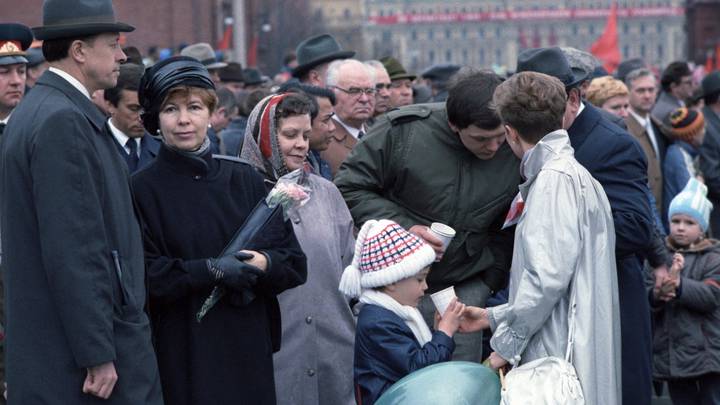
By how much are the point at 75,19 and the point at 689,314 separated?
15.1 feet

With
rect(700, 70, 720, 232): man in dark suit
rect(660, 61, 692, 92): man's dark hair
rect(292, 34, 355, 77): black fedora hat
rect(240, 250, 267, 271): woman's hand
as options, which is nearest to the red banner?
rect(660, 61, 692, 92): man's dark hair

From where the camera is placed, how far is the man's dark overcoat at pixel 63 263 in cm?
456

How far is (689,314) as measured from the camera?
8.16 m

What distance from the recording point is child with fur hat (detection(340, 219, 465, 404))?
17.7ft

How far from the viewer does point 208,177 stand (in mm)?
5344

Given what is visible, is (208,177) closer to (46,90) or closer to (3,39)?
(46,90)

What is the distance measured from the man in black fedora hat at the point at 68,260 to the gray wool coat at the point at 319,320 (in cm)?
126

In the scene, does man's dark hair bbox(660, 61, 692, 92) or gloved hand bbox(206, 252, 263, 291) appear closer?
gloved hand bbox(206, 252, 263, 291)

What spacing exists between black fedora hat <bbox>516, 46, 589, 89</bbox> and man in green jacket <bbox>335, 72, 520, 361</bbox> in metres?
0.25

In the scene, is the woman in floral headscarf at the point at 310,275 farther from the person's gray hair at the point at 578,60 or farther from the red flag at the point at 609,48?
the red flag at the point at 609,48

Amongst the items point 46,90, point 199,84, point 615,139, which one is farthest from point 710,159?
point 46,90

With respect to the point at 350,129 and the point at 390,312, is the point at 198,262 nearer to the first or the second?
the point at 390,312

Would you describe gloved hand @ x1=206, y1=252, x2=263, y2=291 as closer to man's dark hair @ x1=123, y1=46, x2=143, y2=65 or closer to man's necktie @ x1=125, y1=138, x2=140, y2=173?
man's necktie @ x1=125, y1=138, x2=140, y2=173

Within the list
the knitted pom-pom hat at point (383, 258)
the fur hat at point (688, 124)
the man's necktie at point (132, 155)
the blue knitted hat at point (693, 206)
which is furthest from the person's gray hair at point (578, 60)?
the fur hat at point (688, 124)
